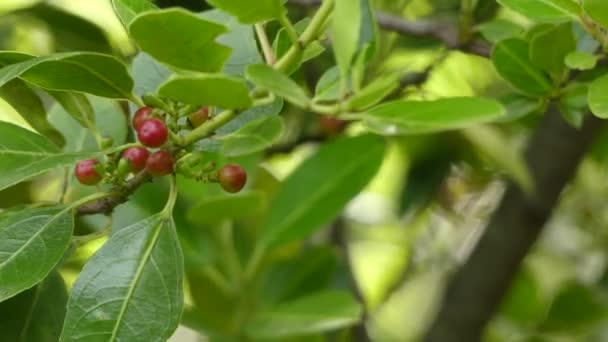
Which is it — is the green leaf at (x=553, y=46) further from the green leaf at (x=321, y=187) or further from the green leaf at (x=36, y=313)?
the green leaf at (x=36, y=313)

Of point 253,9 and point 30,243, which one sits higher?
point 253,9

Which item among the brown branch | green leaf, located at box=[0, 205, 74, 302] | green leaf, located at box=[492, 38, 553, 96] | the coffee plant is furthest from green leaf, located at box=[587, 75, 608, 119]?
the brown branch

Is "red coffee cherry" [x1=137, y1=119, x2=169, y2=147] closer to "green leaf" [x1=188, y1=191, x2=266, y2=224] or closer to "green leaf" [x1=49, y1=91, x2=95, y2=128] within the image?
"green leaf" [x1=49, y1=91, x2=95, y2=128]

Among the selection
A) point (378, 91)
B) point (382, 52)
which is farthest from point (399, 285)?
point (378, 91)

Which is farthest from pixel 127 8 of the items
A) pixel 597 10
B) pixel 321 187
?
pixel 321 187

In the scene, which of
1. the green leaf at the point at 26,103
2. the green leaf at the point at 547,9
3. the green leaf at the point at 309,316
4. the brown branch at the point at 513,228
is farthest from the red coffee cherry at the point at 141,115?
the brown branch at the point at 513,228

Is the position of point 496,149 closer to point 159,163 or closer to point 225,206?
point 225,206
